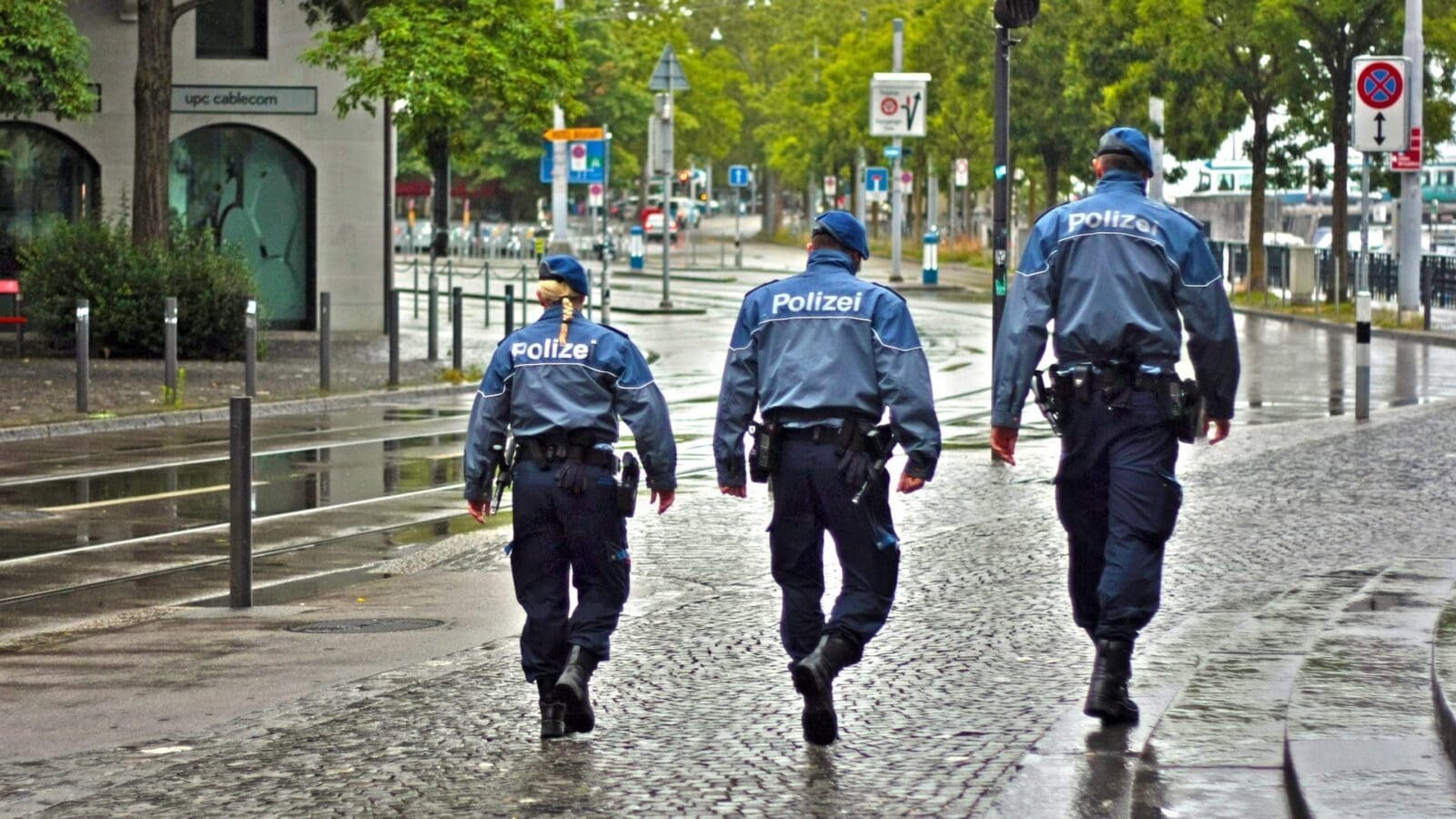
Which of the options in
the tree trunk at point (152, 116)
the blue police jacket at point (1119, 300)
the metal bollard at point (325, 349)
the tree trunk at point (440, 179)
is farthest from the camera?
the tree trunk at point (440, 179)

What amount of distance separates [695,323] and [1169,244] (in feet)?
98.0

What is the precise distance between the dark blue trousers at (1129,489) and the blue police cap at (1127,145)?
87 centimetres

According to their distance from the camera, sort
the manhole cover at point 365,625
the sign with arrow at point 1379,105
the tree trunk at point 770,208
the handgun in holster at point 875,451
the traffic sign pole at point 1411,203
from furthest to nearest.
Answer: the tree trunk at point 770,208 < the traffic sign pole at point 1411,203 < the sign with arrow at point 1379,105 < the manhole cover at point 365,625 < the handgun in holster at point 875,451

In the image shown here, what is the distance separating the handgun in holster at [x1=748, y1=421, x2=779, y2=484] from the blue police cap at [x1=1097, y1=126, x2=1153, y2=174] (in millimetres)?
1491

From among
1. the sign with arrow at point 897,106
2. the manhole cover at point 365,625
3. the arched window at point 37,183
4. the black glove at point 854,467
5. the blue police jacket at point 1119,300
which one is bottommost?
the manhole cover at point 365,625

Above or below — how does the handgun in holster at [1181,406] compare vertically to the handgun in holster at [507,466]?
above

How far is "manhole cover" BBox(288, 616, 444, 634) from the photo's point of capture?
950 centimetres

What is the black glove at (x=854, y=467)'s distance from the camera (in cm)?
689

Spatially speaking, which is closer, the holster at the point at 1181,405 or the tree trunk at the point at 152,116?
the holster at the point at 1181,405

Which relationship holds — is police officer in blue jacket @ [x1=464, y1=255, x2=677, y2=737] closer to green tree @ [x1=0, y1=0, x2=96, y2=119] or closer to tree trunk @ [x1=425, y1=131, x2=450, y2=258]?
green tree @ [x1=0, y1=0, x2=96, y2=119]

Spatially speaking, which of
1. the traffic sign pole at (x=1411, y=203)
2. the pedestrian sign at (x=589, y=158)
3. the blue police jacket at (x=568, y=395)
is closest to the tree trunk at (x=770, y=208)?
the pedestrian sign at (x=589, y=158)

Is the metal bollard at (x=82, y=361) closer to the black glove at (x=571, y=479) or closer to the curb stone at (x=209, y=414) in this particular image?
the curb stone at (x=209, y=414)

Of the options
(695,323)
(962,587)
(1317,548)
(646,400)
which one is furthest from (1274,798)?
(695,323)

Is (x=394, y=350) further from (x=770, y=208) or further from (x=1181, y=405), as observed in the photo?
(x=770, y=208)
